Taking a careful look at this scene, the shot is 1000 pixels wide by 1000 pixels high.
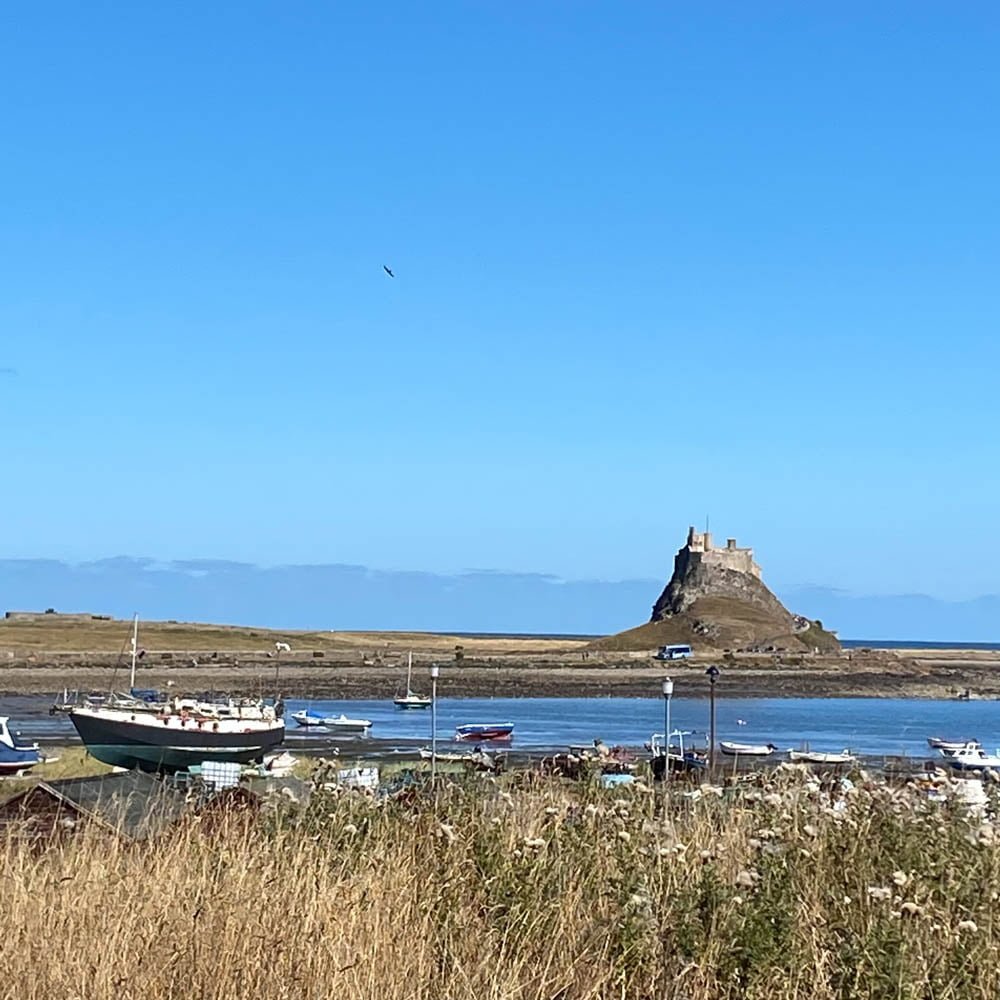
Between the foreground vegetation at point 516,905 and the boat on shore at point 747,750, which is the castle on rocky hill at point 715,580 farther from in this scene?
the foreground vegetation at point 516,905

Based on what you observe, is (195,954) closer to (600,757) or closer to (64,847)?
(64,847)

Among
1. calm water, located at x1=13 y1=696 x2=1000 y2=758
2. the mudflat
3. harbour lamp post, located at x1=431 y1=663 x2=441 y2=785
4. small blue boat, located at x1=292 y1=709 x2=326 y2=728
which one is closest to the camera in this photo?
harbour lamp post, located at x1=431 y1=663 x2=441 y2=785

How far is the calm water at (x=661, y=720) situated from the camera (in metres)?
57.8

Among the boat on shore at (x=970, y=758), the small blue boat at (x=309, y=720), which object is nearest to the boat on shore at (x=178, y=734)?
the small blue boat at (x=309, y=720)

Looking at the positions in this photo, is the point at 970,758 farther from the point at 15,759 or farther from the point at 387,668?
the point at 387,668

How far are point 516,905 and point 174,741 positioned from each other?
35.1 meters

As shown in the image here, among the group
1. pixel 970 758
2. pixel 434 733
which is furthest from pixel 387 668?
pixel 434 733

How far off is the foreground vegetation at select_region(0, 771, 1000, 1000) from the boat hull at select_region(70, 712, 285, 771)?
106 ft

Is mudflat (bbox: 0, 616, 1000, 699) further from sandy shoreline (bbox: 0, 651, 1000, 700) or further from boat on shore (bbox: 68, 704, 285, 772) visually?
boat on shore (bbox: 68, 704, 285, 772)

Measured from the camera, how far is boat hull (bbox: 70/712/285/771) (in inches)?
1640

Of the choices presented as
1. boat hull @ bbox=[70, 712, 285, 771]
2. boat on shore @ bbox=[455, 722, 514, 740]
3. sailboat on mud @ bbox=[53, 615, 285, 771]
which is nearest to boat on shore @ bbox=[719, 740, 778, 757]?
boat on shore @ bbox=[455, 722, 514, 740]

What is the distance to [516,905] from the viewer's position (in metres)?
8.16

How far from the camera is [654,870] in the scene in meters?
8.70

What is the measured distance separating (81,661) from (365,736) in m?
45.3
